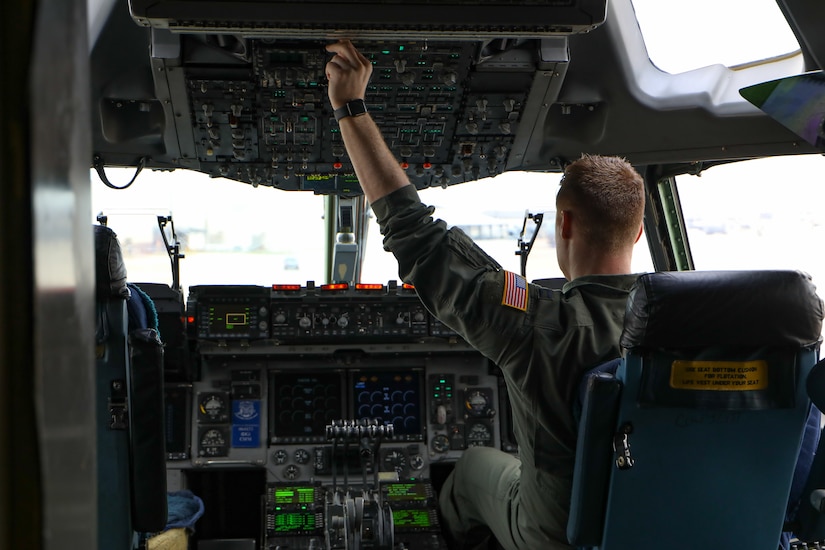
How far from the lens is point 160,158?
3361mm

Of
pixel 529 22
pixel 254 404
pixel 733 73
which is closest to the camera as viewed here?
pixel 529 22

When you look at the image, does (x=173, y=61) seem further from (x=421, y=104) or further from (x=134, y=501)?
(x=134, y=501)

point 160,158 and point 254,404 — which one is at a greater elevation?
point 160,158

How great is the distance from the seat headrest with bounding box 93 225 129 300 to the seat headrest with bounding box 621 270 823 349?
125 centimetres

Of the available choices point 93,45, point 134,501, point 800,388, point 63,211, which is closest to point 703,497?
point 800,388

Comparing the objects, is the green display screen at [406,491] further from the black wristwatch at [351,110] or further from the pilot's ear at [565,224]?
the black wristwatch at [351,110]

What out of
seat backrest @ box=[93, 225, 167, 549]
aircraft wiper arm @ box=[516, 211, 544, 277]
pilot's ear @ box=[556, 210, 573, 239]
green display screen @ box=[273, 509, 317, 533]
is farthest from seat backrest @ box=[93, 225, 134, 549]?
aircraft wiper arm @ box=[516, 211, 544, 277]

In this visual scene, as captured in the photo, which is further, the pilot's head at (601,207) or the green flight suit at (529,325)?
the pilot's head at (601,207)

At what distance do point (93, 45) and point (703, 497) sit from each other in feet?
7.89

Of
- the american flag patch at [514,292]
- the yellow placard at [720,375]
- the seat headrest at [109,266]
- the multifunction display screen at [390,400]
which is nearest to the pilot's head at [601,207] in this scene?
the american flag patch at [514,292]

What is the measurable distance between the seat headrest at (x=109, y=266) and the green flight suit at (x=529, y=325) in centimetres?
71

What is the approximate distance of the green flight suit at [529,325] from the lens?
182 cm

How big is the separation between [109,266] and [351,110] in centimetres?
73

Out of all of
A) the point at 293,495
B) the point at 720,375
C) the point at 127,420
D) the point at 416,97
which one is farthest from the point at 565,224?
the point at 293,495
